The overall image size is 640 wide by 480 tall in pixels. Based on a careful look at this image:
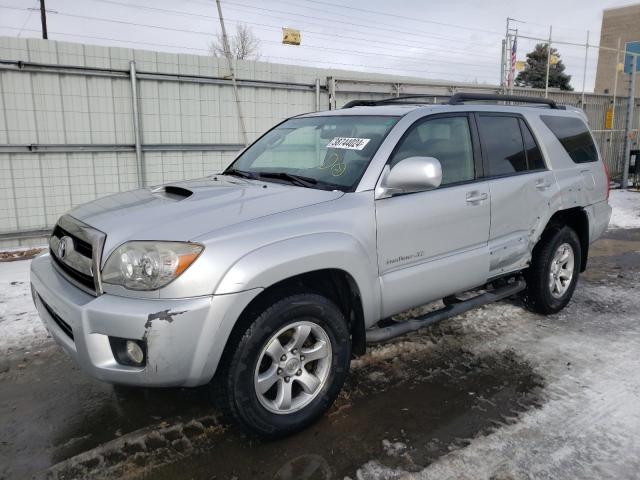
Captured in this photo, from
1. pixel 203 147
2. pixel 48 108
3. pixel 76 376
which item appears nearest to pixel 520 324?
pixel 76 376

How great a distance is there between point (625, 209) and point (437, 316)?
31.5 ft

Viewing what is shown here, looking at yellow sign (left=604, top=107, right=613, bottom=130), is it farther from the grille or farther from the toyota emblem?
the grille

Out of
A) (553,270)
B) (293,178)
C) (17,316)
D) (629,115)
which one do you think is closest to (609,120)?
(629,115)

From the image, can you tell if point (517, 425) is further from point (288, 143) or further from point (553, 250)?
point (288, 143)

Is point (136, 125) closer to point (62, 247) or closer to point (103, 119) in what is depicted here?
point (103, 119)

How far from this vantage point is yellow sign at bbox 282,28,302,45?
10.3m

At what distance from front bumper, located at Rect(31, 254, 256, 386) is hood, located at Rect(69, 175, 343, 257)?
0.31 metres

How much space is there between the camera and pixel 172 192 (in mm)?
3367

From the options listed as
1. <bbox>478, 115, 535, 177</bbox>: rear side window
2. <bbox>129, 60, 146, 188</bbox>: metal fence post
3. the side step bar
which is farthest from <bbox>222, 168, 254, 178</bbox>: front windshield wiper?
<bbox>129, 60, 146, 188</bbox>: metal fence post

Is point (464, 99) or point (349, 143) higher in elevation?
point (464, 99)

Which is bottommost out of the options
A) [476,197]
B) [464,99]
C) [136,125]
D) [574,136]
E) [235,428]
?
[235,428]

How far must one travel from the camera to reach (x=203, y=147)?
28.9ft

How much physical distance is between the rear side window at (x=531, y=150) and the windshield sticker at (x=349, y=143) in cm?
167

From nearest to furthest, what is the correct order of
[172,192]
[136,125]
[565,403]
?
[565,403], [172,192], [136,125]
